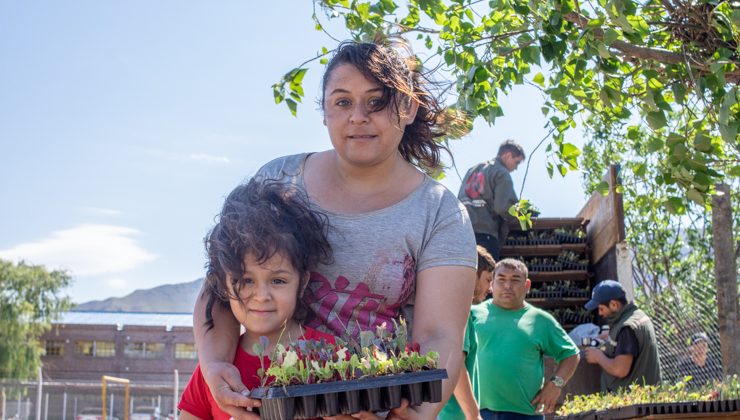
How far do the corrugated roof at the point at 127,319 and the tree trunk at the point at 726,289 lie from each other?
61656 mm

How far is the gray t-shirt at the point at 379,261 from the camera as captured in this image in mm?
2523

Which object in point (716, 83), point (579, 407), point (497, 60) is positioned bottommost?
point (579, 407)

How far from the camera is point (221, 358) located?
2471 millimetres

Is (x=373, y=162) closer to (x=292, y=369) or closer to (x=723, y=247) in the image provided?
(x=292, y=369)

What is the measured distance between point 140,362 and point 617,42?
2512 inches

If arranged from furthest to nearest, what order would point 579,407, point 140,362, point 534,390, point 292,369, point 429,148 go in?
point 140,362 → point 534,390 → point 579,407 → point 429,148 → point 292,369

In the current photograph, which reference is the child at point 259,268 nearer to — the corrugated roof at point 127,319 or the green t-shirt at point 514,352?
the green t-shirt at point 514,352

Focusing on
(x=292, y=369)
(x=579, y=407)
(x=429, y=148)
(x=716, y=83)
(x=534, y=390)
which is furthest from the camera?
(x=534, y=390)

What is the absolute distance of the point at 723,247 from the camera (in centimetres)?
704

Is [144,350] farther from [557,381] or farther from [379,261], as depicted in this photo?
[379,261]

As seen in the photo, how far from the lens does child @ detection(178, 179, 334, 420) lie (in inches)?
96.2

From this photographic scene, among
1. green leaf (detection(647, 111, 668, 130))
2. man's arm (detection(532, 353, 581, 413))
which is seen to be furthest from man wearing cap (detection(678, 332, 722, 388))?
green leaf (detection(647, 111, 668, 130))

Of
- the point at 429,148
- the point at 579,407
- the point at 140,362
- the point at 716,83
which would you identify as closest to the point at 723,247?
the point at 579,407

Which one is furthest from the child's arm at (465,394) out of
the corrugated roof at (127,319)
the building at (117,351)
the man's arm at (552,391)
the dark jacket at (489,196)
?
the corrugated roof at (127,319)
